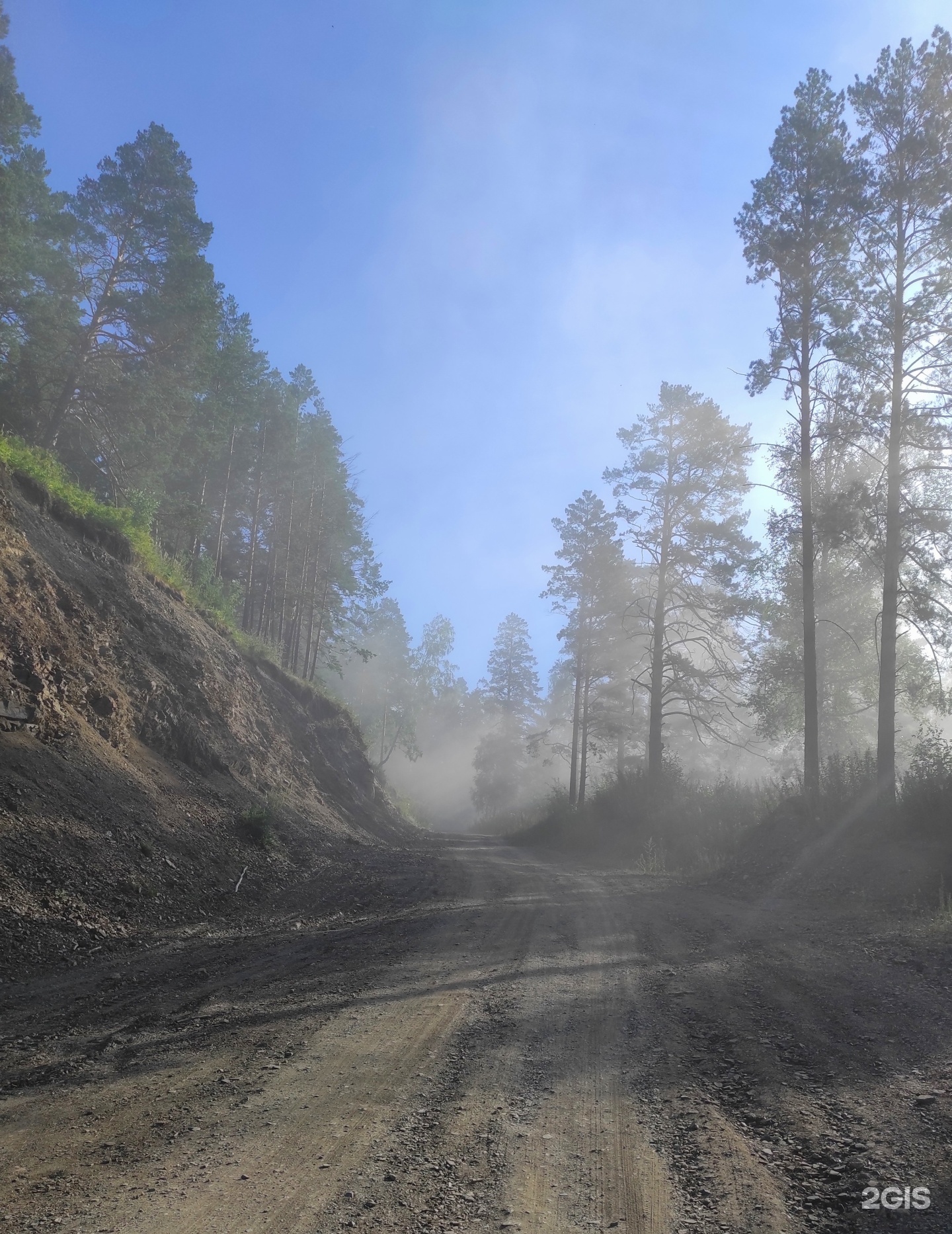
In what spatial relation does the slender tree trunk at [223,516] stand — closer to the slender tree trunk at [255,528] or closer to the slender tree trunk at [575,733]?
the slender tree trunk at [255,528]

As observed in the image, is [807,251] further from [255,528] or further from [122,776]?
[255,528]

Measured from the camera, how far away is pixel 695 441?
24344 mm

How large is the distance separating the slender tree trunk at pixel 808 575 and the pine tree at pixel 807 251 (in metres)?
0.02

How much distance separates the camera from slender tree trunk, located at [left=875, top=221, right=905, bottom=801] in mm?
13078

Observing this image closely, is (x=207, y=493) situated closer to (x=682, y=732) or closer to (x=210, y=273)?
(x=210, y=273)

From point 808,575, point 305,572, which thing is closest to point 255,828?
point 808,575

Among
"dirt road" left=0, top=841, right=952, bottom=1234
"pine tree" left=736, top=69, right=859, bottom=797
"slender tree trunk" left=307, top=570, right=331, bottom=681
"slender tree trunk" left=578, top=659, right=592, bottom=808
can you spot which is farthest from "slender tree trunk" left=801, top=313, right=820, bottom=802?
"slender tree trunk" left=307, top=570, right=331, bottom=681

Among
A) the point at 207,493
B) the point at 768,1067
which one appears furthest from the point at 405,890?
the point at 207,493

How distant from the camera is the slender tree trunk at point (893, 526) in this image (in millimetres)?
13078

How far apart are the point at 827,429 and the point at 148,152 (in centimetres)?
2071

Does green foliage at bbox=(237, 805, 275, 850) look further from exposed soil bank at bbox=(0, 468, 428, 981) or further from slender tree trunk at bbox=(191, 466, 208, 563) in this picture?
slender tree trunk at bbox=(191, 466, 208, 563)

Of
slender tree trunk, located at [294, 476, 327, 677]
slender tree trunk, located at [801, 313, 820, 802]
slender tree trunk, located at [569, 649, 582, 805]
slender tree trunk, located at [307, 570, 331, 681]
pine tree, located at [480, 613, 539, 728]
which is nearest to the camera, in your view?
slender tree trunk, located at [801, 313, 820, 802]
